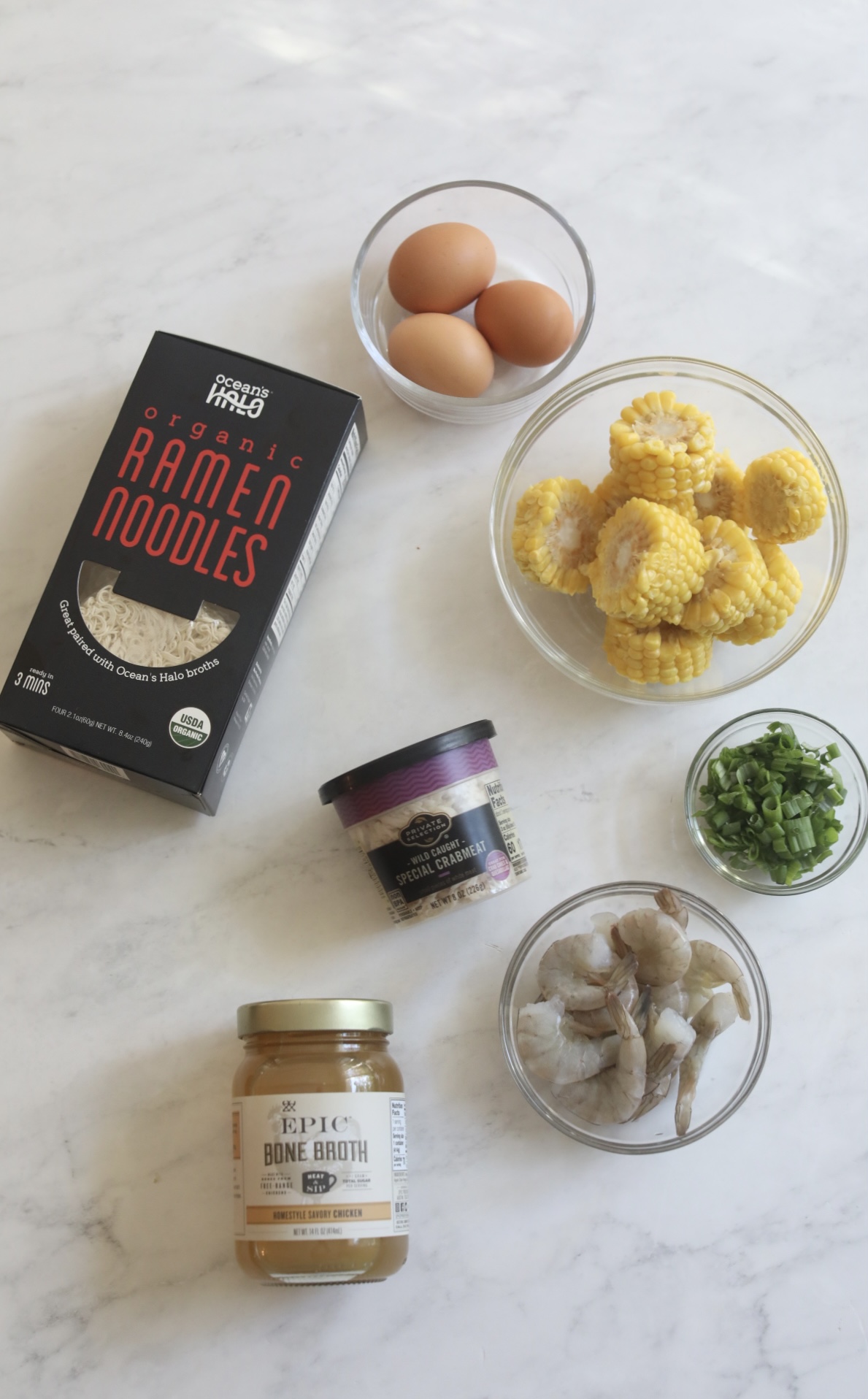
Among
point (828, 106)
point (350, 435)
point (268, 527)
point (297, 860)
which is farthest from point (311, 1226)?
point (828, 106)

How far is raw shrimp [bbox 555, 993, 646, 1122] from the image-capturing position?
1.09 m

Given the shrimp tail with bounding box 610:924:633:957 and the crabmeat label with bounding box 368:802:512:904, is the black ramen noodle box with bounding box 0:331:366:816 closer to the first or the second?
the crabmeat label with bounding box 368:802:512:904

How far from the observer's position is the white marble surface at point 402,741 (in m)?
1.20

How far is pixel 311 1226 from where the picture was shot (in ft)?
3.36

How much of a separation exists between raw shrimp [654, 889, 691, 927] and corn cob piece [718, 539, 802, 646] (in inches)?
12.1

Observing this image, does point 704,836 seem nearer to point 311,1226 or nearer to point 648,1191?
point 648,1191

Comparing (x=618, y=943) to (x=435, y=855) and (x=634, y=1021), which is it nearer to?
(x=634, y=1021)

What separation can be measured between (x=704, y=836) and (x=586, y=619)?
1.00 feet

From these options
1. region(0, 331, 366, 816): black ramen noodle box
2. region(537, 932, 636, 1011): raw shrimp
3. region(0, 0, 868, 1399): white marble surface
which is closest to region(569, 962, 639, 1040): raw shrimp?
region(537, 932, 636, 1011): raw shrimp

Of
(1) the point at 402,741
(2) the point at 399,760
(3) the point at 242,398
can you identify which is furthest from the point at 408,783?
(3) the point at 242,398

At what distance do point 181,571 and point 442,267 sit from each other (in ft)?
1.60

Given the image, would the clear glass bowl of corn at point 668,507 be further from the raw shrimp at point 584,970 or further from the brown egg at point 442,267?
the raw shrimp at point 584,970

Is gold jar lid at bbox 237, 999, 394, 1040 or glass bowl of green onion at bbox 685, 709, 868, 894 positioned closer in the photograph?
gold jar lid at bbox 237, 999, 394, 1040

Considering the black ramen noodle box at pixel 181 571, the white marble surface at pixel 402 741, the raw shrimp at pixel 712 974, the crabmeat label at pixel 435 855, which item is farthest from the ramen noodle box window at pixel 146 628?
the raw shrimp at pixel 712 974
